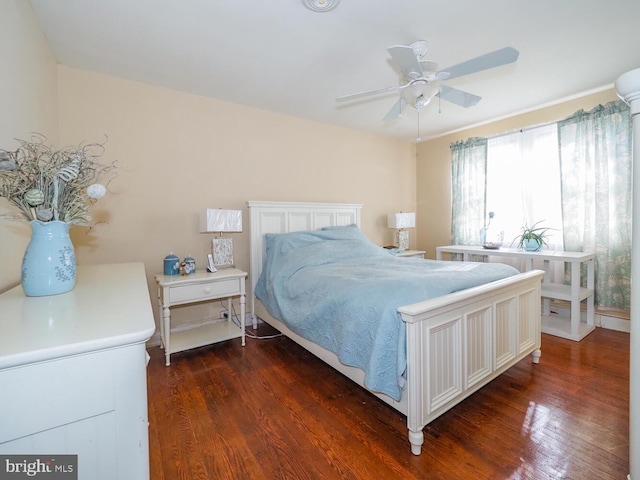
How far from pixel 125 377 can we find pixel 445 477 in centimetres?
139

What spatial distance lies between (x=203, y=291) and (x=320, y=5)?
220 cm

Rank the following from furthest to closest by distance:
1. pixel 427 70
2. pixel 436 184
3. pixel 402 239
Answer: pixel 436 184 < pixel 402 239 < pixel 427 70

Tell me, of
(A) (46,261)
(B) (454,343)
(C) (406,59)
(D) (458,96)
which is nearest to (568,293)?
(B) (454,343)

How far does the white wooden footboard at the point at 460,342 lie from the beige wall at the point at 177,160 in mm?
2221

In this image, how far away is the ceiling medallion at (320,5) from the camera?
1.69m

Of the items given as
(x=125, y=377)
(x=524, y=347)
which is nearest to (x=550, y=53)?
(x=524, y=347)

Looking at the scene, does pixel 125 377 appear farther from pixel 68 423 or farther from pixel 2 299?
pixel 2 299

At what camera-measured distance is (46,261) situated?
1.07m

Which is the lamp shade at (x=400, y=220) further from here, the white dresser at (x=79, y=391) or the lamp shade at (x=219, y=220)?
the white dresser at (x=79, y=391)

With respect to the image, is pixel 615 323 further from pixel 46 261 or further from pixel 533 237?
pixel 46 261

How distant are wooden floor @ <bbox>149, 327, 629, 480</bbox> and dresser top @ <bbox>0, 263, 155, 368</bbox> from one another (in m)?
0.91

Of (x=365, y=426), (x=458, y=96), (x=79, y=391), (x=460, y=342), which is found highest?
(x=458, y=96)

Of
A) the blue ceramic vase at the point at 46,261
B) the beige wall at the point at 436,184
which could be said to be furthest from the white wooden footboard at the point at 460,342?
the beige wall at the point at 436,184

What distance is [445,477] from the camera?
1312 millimetres
